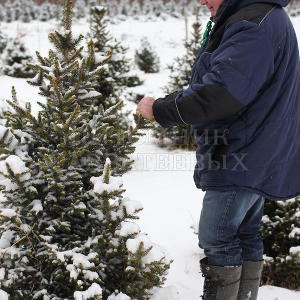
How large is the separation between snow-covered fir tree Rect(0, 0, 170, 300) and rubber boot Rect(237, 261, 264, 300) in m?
0.47

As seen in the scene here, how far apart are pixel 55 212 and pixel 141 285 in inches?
22.9

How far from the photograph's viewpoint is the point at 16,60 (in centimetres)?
1195

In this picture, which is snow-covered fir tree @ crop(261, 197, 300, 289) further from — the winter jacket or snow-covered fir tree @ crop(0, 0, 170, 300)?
snow-covered fir tree @ crop(0, 0, 170, 300)

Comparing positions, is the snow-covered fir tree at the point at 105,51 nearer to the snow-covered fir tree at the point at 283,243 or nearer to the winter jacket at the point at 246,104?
the snow-covered fir tree at the point at 283,243

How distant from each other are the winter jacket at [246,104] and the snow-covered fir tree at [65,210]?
0.45 meters

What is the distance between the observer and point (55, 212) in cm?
207

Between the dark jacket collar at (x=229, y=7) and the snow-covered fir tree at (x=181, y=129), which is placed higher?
the dark jacket collar at (x=229, y=7)

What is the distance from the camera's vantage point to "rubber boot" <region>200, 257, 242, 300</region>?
198 centimetres

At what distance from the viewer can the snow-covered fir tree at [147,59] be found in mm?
15570

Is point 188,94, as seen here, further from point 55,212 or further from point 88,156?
point 55,212

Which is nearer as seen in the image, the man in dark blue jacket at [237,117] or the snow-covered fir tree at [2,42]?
the man in dark blue jacket at [237,117]

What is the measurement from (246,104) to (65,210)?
1046 millimetres

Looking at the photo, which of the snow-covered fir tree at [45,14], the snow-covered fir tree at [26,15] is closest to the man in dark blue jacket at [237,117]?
the snow-covered fir tree at [26,15]

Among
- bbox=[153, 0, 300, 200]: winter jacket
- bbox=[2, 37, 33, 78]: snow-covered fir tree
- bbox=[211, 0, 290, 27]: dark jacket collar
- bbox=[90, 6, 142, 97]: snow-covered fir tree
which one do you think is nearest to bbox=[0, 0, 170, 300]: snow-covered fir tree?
bbox=[153, 0, 300, 200]: winter jacket
